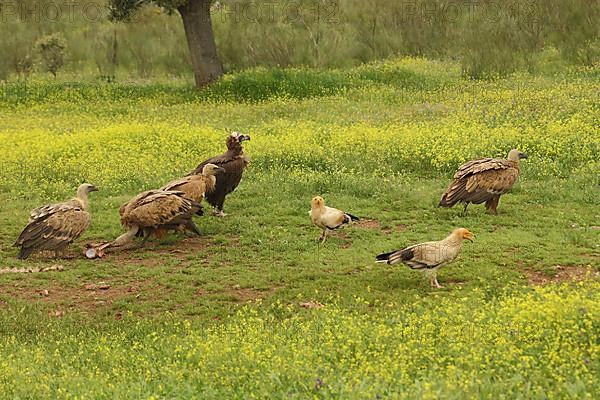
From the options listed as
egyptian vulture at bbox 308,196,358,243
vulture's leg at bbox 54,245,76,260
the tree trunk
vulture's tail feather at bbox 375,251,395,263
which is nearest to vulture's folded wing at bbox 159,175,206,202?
vulture's leg at bbox 54,245,76,260

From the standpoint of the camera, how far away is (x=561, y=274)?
402 inches

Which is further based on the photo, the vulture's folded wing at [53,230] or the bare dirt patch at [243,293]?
the vulture's folded wing at [53,230]

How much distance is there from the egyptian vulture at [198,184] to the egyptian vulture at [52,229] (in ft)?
4.37

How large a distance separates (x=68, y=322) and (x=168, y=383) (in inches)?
117

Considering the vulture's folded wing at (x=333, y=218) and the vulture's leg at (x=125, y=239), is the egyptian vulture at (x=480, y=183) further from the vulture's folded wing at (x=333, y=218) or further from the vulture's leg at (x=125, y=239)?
the vulture's leg at (x=125, y=239)

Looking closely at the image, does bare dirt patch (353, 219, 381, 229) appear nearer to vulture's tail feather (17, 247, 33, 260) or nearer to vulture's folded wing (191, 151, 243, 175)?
vulture's folded wing (191, 151, 243, 175)

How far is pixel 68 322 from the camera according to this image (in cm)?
931

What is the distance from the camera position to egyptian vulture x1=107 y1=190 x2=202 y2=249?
11.7 m

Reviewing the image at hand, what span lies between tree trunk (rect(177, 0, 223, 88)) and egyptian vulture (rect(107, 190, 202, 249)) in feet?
47.4

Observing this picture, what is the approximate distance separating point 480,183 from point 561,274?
2.52 m

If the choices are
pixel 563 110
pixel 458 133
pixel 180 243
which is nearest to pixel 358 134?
pixel 458 133

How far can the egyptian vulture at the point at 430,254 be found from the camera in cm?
955

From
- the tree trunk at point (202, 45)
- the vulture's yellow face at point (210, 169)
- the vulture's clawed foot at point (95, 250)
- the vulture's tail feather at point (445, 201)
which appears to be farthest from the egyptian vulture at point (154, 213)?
the tree trunk at point (202, 45)

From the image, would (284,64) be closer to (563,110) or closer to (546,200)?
(563,110)
